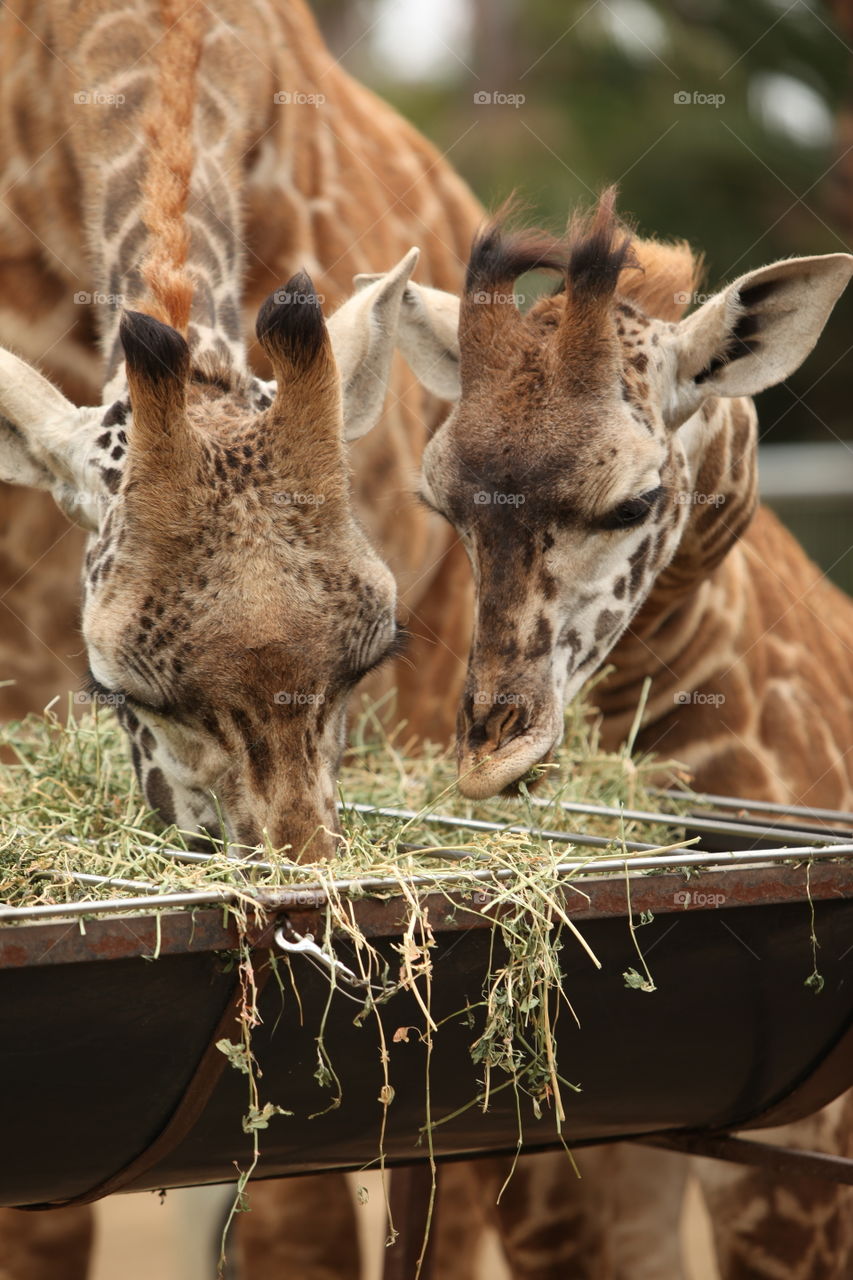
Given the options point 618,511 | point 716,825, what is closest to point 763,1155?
point 716,825

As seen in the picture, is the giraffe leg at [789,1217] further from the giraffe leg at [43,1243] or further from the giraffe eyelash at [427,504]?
the giraffe leg at [43,1243]

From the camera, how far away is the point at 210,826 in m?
3.45

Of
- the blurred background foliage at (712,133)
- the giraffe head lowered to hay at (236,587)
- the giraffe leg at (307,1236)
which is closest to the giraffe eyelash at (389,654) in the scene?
the giraffe head lowered to hay at (236,587)

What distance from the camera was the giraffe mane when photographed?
3795mm

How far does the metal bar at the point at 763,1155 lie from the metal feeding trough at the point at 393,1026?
0.05ft

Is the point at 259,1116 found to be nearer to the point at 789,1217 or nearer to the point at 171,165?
the point at 789,1217

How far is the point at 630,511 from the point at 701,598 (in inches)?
46.2

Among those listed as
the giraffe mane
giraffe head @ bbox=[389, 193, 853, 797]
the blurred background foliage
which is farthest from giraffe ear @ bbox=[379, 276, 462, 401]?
the blurred background foliage

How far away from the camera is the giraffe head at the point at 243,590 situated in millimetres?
3211

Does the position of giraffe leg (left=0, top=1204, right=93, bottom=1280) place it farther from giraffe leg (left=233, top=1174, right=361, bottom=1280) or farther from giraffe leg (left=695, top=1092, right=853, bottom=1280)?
giraffe leg (left=695, top=1092, right=853, bottom=1280)

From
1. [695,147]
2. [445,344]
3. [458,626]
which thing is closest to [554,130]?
[695,147]

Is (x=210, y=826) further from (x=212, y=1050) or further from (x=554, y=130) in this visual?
(x=554, y=130)

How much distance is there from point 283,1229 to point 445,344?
2946mm

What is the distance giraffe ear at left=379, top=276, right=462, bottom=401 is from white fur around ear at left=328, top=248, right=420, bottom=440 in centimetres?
17
